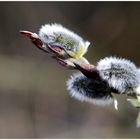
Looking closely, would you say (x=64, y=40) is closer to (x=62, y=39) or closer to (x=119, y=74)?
(x=62, y=39)

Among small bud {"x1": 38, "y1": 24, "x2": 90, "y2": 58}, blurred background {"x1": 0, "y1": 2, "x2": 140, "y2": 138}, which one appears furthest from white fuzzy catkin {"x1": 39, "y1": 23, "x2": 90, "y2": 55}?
blurred background {"x1": 0, "y1": 2, "x2": 140, "y2": 138}

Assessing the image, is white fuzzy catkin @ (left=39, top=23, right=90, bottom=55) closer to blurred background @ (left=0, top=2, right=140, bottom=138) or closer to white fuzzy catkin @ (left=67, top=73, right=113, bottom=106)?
white fuzzy catkin @ (left=67, top=73, right=113, bottom=106)

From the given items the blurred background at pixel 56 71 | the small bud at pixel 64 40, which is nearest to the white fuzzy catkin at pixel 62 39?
the small bud at pixel 64 40

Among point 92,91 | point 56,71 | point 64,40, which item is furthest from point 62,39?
point 56,71

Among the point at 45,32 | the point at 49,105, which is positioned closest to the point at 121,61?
the point at 45,32

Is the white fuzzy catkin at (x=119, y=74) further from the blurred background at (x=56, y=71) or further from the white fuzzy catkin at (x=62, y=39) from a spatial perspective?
the blurred background at (x=56, y=71)

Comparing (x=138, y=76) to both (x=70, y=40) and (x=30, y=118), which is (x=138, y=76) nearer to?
(x=70, y=40)
